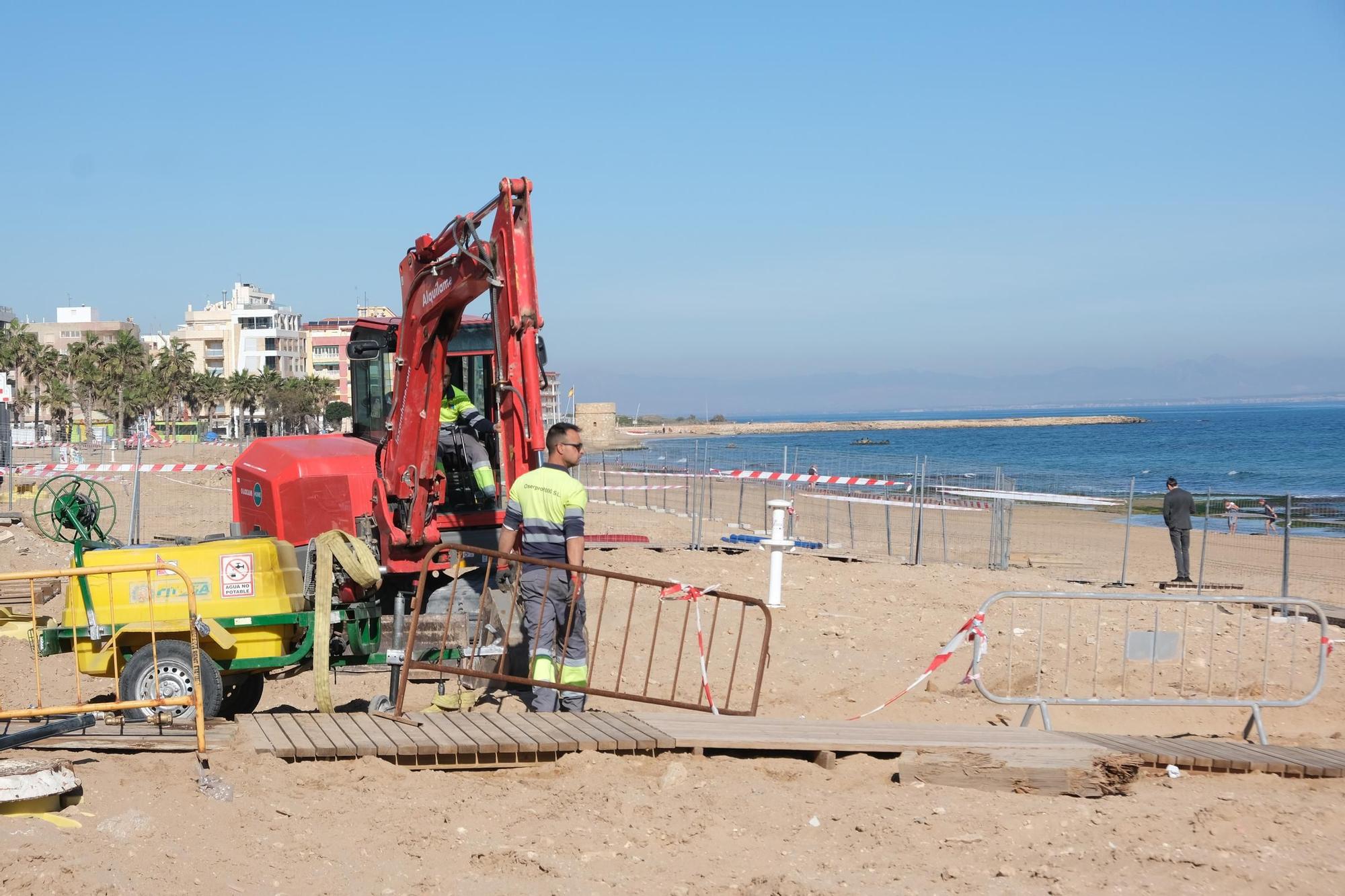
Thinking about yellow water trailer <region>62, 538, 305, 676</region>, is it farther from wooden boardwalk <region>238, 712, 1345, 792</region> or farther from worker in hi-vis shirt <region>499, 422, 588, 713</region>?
worker in hi-vis shirt <region>499, 422, 588, 713</region>

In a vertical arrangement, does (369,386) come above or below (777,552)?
above

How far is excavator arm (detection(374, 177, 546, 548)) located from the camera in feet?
27.6

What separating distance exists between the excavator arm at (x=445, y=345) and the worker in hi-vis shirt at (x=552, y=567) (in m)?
0.32

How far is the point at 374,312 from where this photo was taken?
103938 millimetres

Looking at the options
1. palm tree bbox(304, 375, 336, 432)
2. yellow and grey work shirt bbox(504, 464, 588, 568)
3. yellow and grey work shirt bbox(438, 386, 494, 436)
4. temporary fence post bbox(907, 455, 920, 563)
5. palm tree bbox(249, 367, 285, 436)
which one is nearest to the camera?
yellow and grey work shirt bbox(504, 464, 588, 568)

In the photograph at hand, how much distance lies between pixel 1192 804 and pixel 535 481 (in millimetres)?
4521

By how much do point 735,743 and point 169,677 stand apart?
4.01 meters

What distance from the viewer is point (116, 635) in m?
7.78

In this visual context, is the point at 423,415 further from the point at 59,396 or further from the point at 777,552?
the point at 59,396

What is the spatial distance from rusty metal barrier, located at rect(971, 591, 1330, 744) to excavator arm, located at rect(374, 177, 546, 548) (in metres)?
3.58

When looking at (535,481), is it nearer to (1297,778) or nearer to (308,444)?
(308,444)

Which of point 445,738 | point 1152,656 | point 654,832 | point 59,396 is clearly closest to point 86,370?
point 59,396

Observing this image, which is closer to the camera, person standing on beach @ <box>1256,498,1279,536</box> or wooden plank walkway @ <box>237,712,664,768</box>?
wooden plank walkway @ <box>237,712,664,768</box>

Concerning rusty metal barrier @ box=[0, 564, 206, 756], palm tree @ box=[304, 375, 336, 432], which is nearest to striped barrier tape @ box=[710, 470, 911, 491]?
rusty metal barrier @ box=[0, 564, 206, 756]
